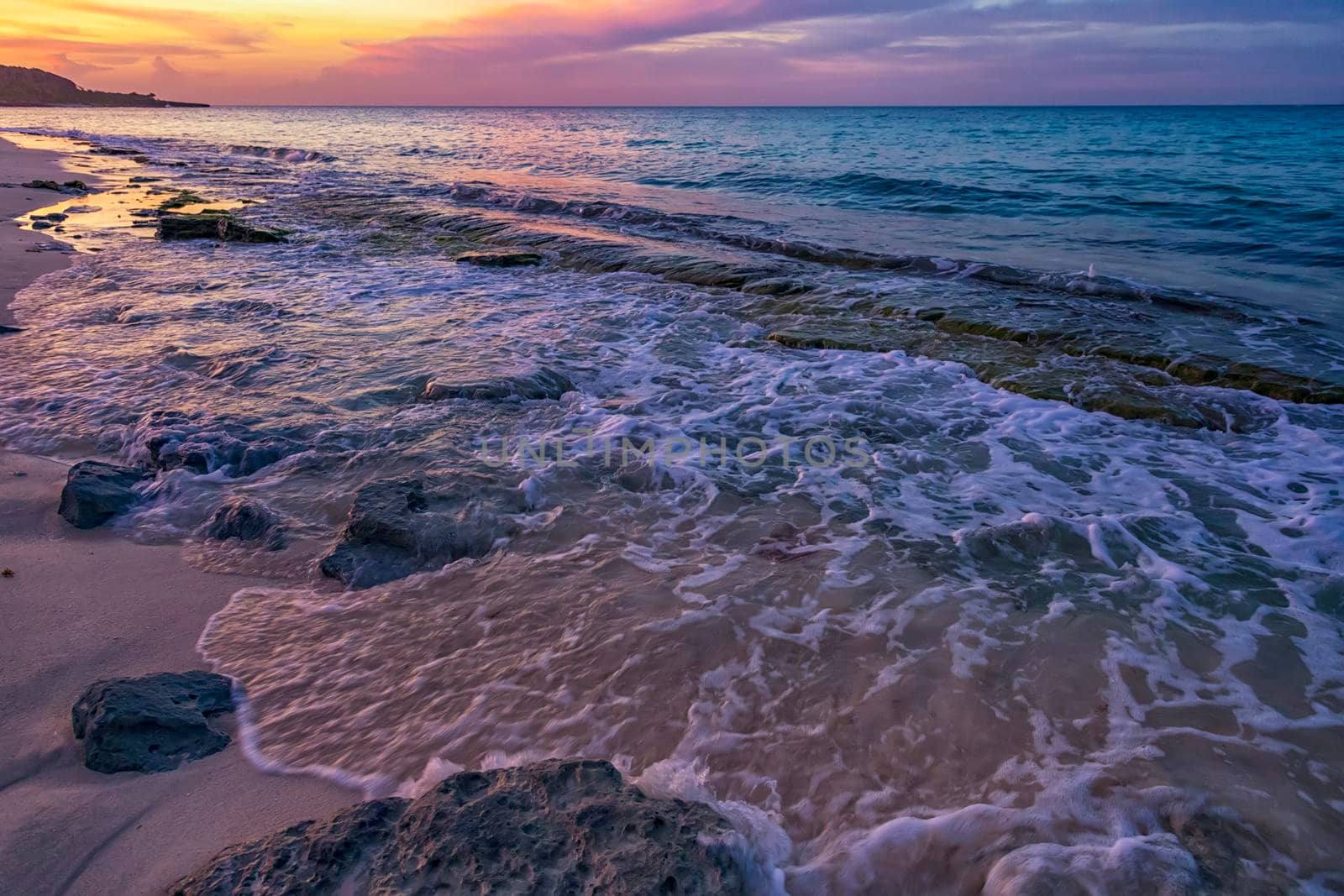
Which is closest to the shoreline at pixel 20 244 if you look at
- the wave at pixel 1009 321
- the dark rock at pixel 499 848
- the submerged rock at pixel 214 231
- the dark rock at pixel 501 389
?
Result: the submerged rock at pixel 214 231

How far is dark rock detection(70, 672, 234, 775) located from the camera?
2.41 m

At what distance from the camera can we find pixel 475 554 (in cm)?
378

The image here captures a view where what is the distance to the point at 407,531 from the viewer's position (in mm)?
3764

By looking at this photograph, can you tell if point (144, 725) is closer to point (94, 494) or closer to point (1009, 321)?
point (94, 494)

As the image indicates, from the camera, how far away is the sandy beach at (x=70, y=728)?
2.08m

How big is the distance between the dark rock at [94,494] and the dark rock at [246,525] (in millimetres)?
573

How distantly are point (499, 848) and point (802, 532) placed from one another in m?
2.53

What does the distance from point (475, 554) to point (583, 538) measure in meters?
0.58

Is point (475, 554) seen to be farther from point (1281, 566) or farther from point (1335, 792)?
point (1281, 566)

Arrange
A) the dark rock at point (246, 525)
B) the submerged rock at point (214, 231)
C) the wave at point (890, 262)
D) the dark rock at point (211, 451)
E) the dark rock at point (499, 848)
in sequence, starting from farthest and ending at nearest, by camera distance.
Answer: the submerged rock at point (214, 231)
the wave at point (890, 262)
the dark rock at point (211, 451)
the dark rock at point (246, 525)
the dark rock at point (499, 848)

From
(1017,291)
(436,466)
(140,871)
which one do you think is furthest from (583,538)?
(1017,291)

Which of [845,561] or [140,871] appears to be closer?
[140,871]

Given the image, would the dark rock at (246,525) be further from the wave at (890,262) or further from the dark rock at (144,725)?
the wave at (890,262)

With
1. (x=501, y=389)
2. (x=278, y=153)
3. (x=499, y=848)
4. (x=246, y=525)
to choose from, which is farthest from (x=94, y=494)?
(x=278, y=153)
